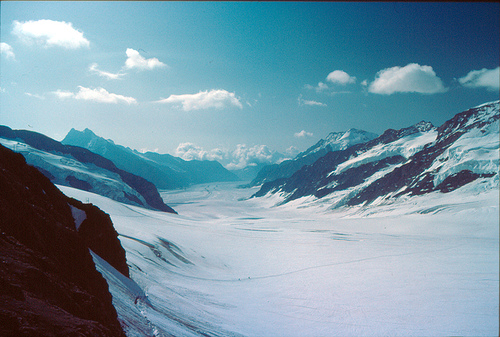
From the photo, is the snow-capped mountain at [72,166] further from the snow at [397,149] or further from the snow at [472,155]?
the snow at [397,149]

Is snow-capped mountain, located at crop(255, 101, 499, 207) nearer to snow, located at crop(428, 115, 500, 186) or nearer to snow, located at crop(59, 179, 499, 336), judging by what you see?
snow, located at crop(428, 115, 500, 186)

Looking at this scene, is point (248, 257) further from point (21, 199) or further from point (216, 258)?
point (21, 199)

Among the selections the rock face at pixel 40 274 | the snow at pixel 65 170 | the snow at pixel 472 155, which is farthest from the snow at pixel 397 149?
the rock face at pixel 40 274

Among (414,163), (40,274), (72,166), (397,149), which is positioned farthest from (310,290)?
(397,149)

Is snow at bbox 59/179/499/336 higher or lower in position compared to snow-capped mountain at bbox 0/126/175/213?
lower

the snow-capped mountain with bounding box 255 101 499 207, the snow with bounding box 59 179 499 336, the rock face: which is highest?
the snow-capped mountain with bounding box 255 101 499 207

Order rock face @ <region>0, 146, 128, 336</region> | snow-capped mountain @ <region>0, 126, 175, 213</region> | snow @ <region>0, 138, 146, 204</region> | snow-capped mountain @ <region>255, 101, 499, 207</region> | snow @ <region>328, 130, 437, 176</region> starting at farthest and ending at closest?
snow @ <region>328, 130, 437, 176</region> < snow-capped mountain @ <region>0, 126, 175, 213</region> < snow @ <region>0, 138, 146, 204</region> < snow-capped mountain @ <region>255, 101, 499, 207</region> < rock face @ <region>0, 146, 128, 336</region>

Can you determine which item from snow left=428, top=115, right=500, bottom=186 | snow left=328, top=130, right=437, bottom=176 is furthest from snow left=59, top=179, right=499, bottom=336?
snow left=328, top=130, right=437, bottom=176
